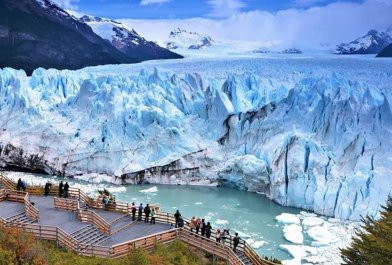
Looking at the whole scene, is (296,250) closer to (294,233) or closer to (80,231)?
(294,233)

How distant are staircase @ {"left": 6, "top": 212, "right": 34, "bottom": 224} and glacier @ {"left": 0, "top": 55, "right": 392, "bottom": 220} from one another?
9.18m

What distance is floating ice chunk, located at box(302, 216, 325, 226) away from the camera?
15.7m

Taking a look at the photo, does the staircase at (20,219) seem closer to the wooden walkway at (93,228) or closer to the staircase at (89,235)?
the wooden walkway at (93,228)

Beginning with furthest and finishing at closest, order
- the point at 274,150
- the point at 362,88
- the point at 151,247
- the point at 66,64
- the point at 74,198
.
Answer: the point at 66,64 → the point at 362,88 → the point at 274,150 → the point at 74,198 → the point at 151,247

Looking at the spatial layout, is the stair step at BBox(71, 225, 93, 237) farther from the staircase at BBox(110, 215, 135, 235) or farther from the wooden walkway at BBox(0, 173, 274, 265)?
the staircase at BBox(110, 215, 135, 235)

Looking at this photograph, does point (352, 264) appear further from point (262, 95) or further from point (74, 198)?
point (262, 95)

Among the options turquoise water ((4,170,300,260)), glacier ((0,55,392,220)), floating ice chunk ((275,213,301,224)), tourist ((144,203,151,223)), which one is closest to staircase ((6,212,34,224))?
tourist ((144,203,151,223))

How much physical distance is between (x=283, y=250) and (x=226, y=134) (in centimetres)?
854

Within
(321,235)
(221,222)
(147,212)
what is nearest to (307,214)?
(321,235)

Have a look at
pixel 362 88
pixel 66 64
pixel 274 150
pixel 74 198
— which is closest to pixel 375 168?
pixel 274 150

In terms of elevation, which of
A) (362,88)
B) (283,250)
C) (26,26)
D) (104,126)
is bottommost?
(283,250)

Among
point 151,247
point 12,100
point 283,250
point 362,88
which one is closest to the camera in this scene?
point 151,247

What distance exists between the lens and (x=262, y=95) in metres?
23.9

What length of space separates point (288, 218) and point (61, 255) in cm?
877
